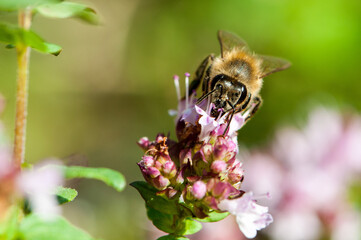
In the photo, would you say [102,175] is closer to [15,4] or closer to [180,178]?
[180,178]

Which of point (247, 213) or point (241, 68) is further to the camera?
point (241, 68)

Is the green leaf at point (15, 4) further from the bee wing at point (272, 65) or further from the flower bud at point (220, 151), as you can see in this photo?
the bee wing at point (272, 65)

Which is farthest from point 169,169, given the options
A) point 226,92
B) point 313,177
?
point 313,177

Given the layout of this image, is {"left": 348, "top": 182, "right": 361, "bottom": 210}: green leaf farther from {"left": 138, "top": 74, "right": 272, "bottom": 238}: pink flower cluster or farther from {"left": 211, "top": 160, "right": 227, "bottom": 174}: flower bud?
{"left": 211, "top": 160, "right": 227, "bottom": 174}: flower bud

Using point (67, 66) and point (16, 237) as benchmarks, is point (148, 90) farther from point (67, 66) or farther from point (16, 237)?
point (16, 237)

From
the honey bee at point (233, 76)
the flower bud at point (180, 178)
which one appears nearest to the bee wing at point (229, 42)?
the honey bee at point (233, 76)
